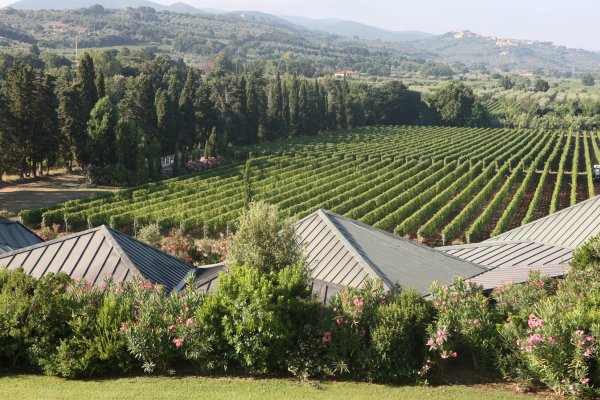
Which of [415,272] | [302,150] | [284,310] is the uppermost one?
[284,310]

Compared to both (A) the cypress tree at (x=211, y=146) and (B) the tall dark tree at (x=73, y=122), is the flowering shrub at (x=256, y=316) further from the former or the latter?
(A) the cypress tree at (x=211, y=146)

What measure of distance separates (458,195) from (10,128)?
3222cm

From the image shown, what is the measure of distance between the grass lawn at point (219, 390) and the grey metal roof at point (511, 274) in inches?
205

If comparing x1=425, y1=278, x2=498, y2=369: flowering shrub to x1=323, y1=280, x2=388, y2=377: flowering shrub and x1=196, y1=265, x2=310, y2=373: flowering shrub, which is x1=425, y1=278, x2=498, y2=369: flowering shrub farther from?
x1=196, y1=265, x2=310, y2=373: flowering shrub

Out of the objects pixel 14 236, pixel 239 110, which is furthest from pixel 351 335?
pixel 239 110

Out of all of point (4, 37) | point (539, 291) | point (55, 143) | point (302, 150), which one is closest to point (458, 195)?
point (302, 150)

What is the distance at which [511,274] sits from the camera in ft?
50.7

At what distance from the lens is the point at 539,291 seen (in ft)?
37.1

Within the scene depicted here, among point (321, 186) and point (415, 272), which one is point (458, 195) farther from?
point (415, 272)

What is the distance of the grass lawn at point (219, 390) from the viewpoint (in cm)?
932

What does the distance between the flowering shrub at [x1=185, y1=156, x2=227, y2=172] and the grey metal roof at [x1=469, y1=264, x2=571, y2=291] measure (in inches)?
1582

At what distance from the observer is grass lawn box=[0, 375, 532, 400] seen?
9.32 m

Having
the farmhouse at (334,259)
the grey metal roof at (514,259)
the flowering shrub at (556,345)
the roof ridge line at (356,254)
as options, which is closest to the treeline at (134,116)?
the farmhouse at (334,259)

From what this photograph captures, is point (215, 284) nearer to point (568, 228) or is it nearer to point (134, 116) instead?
point (568, 228)
